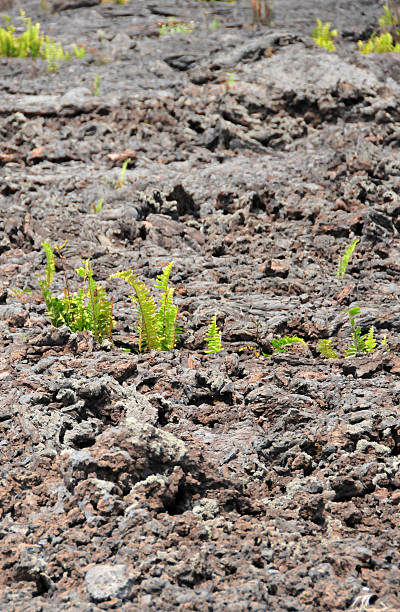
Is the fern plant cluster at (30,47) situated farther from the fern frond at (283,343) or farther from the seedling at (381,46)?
the fern frond at (283,343)

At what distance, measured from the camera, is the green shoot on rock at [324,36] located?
7.93 metres

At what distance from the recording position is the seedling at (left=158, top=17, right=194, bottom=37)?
29.7 ft

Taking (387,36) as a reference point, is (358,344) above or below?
below

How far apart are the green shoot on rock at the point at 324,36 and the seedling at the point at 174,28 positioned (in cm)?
184

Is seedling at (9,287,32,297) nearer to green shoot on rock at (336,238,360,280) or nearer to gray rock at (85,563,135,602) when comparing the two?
green shoot on rock at (336,238,360,280)

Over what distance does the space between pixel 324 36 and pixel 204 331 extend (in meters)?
5.86

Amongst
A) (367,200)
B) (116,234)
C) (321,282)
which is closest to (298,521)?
Answer: (321,282)

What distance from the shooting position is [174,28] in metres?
9.20

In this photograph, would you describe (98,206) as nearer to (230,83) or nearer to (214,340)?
(214,340)

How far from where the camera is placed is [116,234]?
206 inches

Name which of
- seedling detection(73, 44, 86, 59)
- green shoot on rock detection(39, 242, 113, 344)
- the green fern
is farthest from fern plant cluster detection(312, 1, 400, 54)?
green shoot on rock detection(39, 242, 113, 344)

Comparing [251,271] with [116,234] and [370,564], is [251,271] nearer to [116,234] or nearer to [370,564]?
[116,234]

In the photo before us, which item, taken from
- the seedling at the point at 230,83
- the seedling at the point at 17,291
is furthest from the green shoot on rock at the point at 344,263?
the seedling at the point at 230,83

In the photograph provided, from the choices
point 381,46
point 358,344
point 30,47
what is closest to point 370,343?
point 358,344
